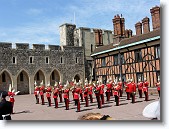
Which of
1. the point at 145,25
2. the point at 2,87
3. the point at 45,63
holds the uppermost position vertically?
the point at 145,25

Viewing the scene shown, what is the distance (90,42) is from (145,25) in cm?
972

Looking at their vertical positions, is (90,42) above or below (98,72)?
above

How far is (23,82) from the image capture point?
20.8 m

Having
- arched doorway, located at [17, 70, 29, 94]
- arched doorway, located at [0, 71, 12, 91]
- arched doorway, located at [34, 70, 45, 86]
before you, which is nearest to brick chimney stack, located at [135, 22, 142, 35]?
arched doorway, located at [34, 70, 45, 86]

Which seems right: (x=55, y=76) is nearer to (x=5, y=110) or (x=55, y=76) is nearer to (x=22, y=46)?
(x=22, y=46)

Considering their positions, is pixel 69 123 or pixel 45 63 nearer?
pixel 69 123

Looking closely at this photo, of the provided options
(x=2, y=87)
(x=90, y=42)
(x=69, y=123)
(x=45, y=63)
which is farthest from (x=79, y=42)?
(x=69, y=123)

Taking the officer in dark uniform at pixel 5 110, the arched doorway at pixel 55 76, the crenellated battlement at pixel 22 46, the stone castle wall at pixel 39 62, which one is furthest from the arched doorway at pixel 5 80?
the officer in dark uniform at pixel 5 110

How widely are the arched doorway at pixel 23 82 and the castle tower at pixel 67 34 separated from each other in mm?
6169

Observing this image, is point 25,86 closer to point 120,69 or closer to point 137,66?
point 120,69

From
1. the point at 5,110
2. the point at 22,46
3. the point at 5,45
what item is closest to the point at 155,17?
the point at 5,110

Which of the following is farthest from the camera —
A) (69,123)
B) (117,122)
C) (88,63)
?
(88,63)

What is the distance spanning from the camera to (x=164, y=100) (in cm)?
297

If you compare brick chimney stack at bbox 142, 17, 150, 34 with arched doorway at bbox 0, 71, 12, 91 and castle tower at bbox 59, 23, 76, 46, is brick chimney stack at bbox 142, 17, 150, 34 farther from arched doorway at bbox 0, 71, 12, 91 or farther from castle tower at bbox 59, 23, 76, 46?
arched doorway at bbox 0, 71, 12, 91
